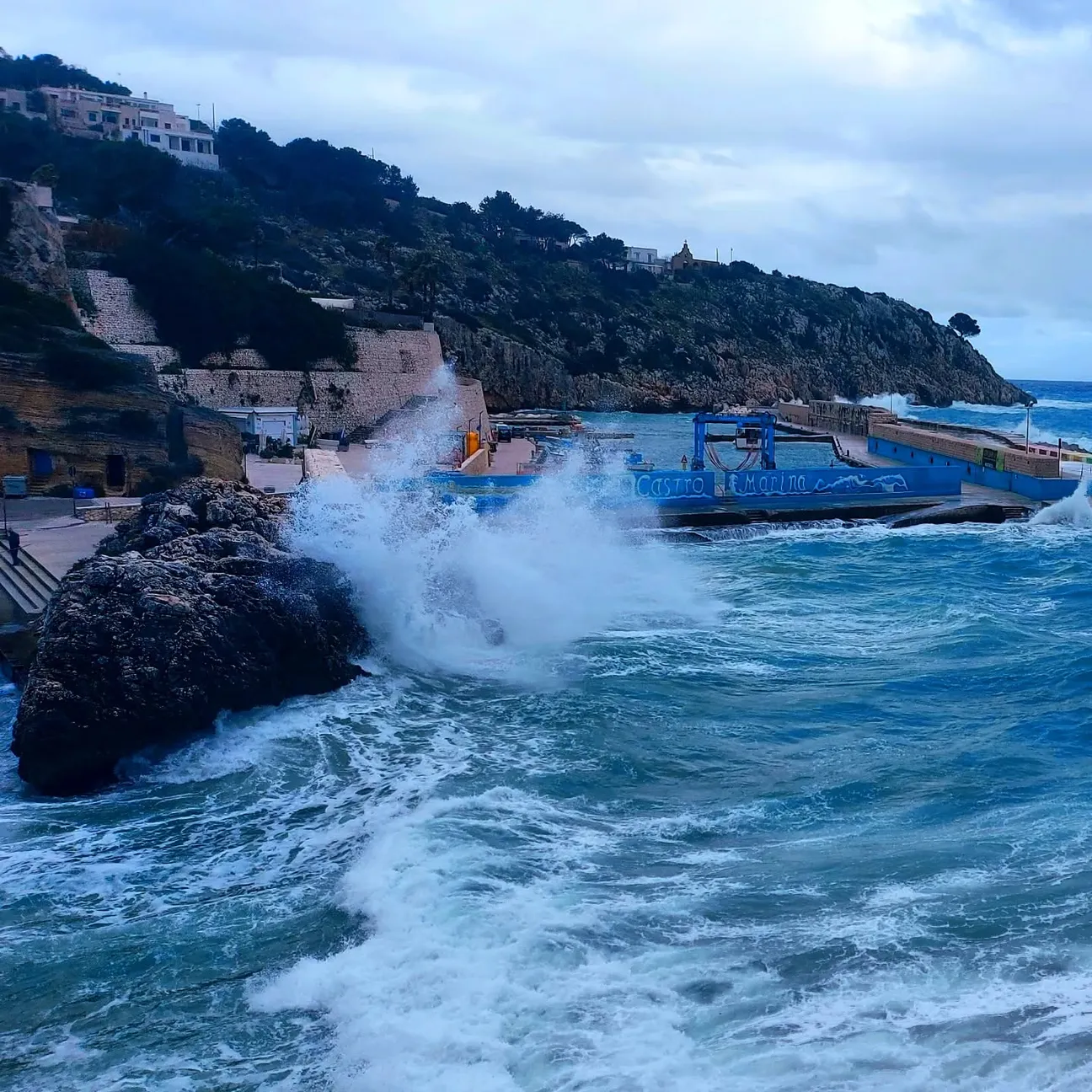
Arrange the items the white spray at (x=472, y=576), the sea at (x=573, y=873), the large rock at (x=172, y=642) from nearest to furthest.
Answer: the sea at (x=573, y=873)
the large rock at (x=172, y=642)
the white spray at (x=472, y=576)

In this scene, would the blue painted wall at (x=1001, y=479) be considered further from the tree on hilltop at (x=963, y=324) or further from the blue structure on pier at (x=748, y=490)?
the tree on hilltop at (x=963, y=324)

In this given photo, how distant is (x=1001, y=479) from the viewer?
29812 millimetres

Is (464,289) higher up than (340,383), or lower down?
higher up

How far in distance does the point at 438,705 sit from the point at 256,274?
34225mm

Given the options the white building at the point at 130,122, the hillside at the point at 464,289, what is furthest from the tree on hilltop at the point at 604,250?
the white building at the point at 130,122

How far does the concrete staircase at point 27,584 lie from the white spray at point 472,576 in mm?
3727

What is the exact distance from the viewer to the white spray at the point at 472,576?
44.0 ft

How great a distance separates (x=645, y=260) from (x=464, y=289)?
46.7 meters

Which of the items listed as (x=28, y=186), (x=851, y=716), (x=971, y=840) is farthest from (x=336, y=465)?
(x=28, y=186)

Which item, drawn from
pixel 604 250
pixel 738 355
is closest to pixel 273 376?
pixel 738 355

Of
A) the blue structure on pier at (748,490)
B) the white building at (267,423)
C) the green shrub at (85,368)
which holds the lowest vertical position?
the blue structure on pier at (748,490)

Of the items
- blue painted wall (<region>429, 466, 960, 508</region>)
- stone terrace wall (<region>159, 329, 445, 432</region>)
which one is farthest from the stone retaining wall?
stone terrace wall (<region>159, 329, 445, 432</region>)

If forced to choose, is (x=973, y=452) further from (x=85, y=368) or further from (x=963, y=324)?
(x=963, y=324)

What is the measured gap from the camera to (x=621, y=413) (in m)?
62.7
